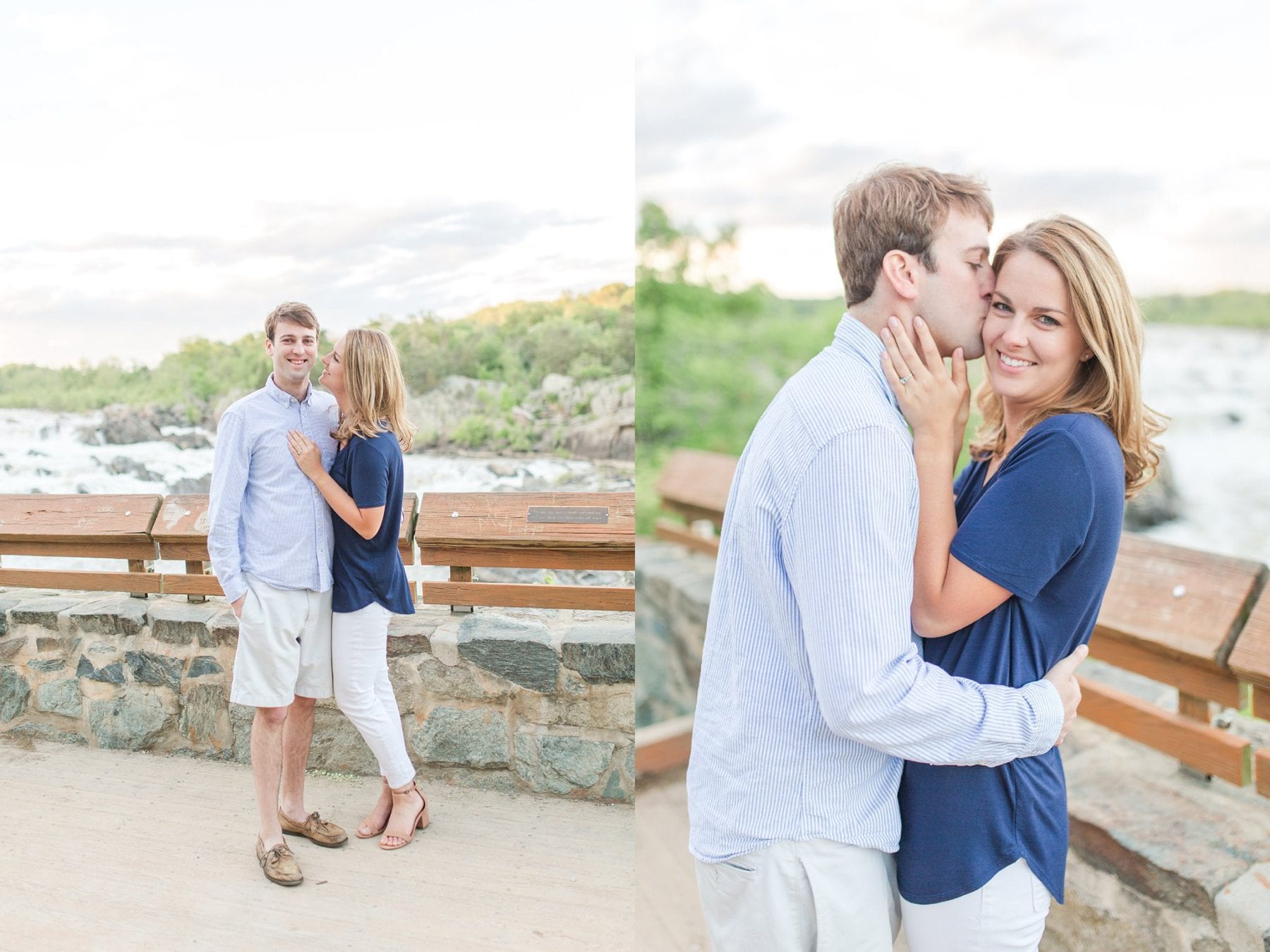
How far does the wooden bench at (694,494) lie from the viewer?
3951mm

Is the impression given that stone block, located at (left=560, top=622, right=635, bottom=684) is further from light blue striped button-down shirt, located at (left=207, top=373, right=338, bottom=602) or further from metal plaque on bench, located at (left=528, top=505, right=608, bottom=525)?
light blue striped button-down shirt, located at (left=207, top=373, right=338, bottom=602)

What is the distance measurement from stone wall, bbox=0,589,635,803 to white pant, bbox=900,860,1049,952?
1434mm

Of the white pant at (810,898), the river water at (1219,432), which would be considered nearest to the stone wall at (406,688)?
the white pant at (810,898)

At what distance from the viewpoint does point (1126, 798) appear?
188cm

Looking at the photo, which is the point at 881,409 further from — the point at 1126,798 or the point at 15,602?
the point at 15,602

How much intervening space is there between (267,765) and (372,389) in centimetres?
90

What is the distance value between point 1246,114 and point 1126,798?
3066 mm

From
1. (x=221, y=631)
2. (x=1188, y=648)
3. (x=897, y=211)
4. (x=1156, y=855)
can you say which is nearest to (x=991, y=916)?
(x=897, y=211)

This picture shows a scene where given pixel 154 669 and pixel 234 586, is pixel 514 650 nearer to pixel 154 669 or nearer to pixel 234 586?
pixel 234 586

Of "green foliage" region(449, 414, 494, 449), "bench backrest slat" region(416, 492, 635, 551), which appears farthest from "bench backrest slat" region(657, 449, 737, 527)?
"green foliage" region(449, 414, 494, 449)

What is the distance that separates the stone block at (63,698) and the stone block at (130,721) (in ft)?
0.18

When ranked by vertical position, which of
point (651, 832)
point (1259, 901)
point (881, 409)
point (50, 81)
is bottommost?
point (651, 832)

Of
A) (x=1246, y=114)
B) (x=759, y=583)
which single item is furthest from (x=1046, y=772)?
(x=1246, y=114)

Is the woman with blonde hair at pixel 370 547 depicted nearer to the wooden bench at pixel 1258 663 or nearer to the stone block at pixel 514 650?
the stone block at pixel 514 650
